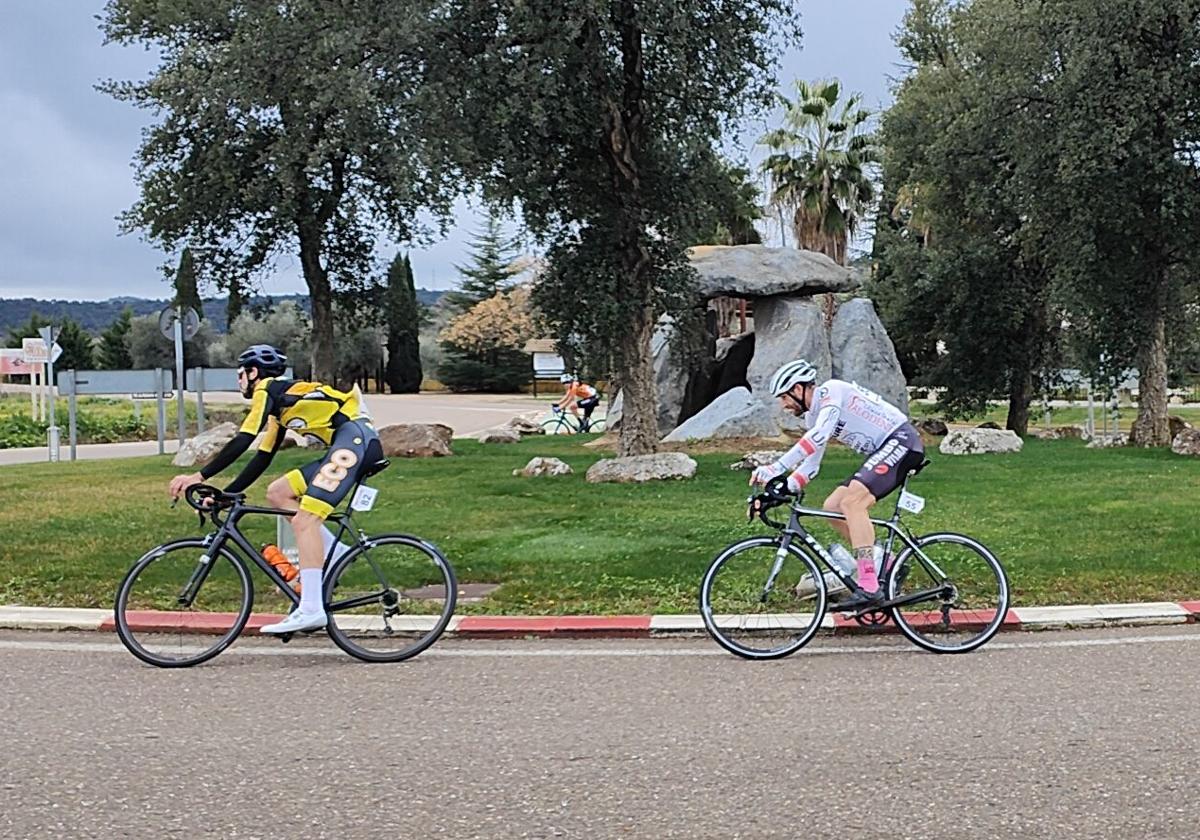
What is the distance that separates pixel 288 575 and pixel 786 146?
32256 mm

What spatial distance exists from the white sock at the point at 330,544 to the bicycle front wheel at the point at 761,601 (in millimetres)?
A: 2154

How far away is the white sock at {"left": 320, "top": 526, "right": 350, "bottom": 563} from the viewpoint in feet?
24.6

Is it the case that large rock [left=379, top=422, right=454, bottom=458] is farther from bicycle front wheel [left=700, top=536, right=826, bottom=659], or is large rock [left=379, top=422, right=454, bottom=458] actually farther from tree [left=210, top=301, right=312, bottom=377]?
tree [left=210, top=301, right=312, bottom=377]

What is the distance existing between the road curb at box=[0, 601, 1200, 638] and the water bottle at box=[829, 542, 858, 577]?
479mm

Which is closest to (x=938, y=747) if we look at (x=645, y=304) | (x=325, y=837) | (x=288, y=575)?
(x=325, y=837)

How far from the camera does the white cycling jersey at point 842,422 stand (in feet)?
24.7

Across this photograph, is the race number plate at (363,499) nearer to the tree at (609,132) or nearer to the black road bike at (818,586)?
the black road bike at (818,586)

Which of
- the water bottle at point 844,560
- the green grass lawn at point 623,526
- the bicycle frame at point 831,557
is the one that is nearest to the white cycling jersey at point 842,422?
the bicycle frame at point 831,557

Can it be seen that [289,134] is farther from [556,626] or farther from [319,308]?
[556,626]

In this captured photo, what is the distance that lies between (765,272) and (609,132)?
11.3 m

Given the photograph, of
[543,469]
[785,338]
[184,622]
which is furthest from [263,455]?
[785,338]

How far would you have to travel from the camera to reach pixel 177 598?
7.51 metres

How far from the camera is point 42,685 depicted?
22.6ft

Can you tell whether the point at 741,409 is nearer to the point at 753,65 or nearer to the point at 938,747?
the point at 753,65
